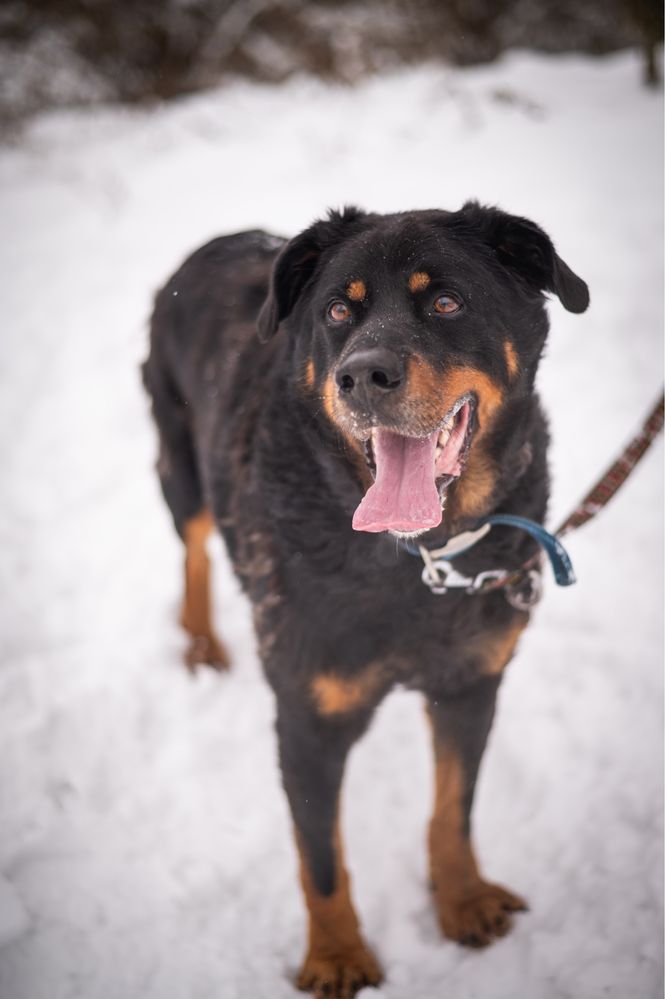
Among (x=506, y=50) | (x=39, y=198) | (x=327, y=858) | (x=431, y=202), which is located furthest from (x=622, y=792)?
(x=506, y=50)

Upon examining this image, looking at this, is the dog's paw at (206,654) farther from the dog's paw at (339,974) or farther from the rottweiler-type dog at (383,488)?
the dog's paw at (339,974)

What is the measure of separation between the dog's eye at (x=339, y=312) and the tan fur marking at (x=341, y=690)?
1.02 m

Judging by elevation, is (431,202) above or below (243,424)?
above

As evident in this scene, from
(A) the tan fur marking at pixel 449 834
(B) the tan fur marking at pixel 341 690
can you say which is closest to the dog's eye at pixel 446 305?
(B) the tan fur marking at pixel 341 690

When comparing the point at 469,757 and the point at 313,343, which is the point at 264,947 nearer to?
the point at 469,757

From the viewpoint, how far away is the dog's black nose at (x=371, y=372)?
1.77 m

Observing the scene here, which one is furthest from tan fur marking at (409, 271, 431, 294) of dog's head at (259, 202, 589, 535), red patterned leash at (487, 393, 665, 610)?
red patterned leash at (487, 393, 665, 610)

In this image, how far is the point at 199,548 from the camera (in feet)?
11.6

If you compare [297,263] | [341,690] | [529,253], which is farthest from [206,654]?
[529,253]

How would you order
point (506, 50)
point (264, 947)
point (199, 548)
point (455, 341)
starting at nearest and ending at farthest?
point (455, 341)
point (264, 947)
point (199, 548)
point (506, 50)

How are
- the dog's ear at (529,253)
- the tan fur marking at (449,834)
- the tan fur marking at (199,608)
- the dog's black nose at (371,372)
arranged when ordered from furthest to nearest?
1. the tan fur marking at (199,608)
2. the tan fur marking at (449,834)
3. the dog's ear at (529,253)
4. the dog's black nose at (371,372)

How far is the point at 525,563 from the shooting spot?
225 cm

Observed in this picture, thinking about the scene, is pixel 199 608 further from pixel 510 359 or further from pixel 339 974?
pixel 510 359

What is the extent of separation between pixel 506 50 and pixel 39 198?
7395 mm
